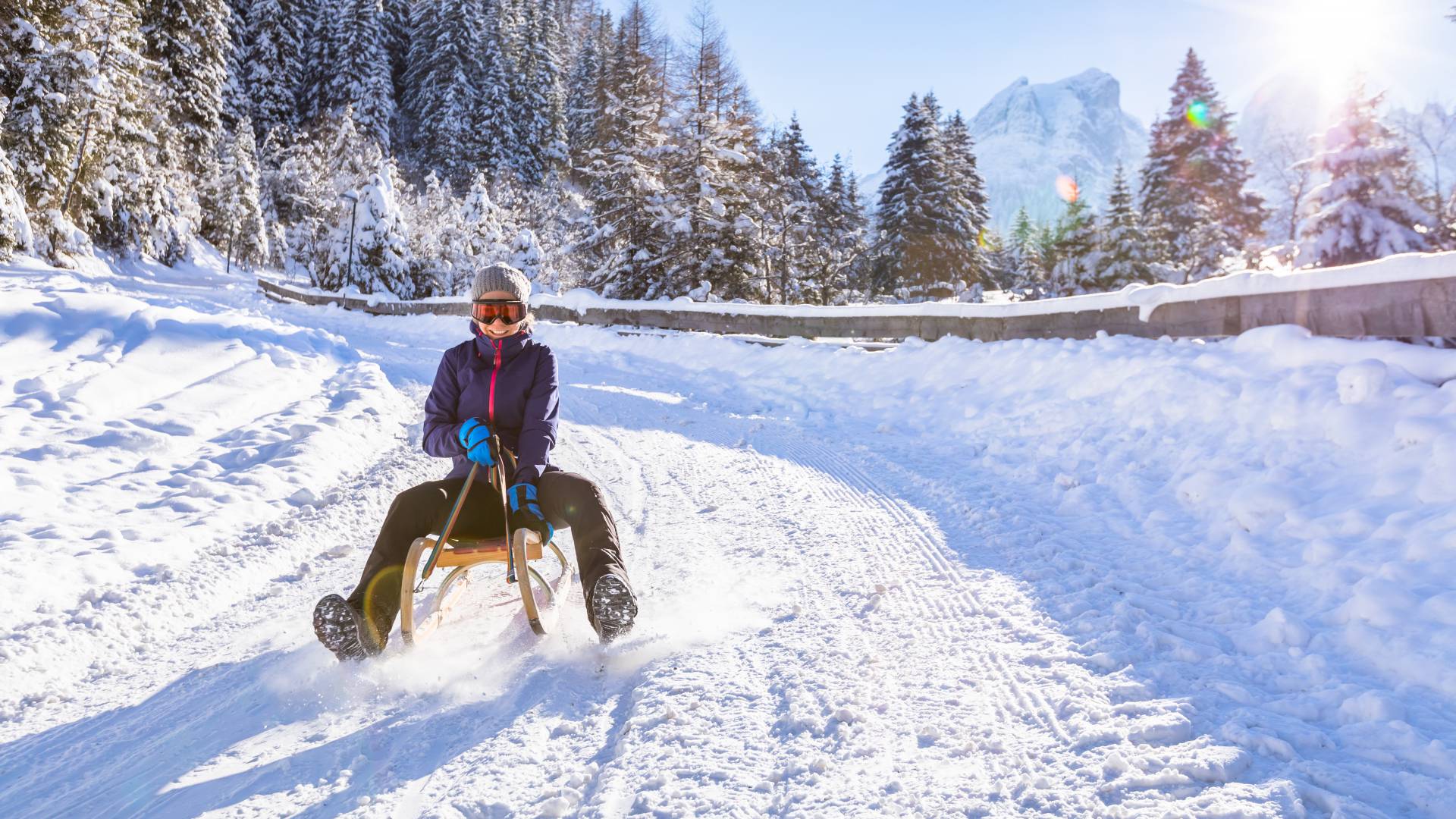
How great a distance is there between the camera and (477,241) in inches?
1593

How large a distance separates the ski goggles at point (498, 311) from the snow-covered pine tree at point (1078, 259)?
31753mm

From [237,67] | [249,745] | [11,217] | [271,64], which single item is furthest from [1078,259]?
[237,67]

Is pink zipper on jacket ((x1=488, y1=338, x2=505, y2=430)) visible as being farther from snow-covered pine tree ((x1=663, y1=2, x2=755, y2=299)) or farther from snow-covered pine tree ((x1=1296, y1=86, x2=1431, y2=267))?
snow-covered pine tree ((x1=1296, y1=86, x2=1431, y2=267))

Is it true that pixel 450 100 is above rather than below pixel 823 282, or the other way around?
above

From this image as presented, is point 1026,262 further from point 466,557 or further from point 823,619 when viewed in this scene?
point 466,557

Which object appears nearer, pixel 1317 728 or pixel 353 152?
pixel 1317 728

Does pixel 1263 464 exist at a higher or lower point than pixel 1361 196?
lower

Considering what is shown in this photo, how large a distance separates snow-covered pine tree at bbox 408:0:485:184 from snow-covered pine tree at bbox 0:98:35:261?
36.1 m

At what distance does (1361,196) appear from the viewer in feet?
62.5

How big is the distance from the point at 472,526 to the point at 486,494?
0.15m

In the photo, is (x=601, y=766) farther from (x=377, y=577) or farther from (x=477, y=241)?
(x=477, y=241)

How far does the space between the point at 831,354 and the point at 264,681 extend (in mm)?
8548

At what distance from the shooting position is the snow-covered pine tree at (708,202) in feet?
69.9

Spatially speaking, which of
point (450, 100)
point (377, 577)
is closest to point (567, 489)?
point (377, 577)
